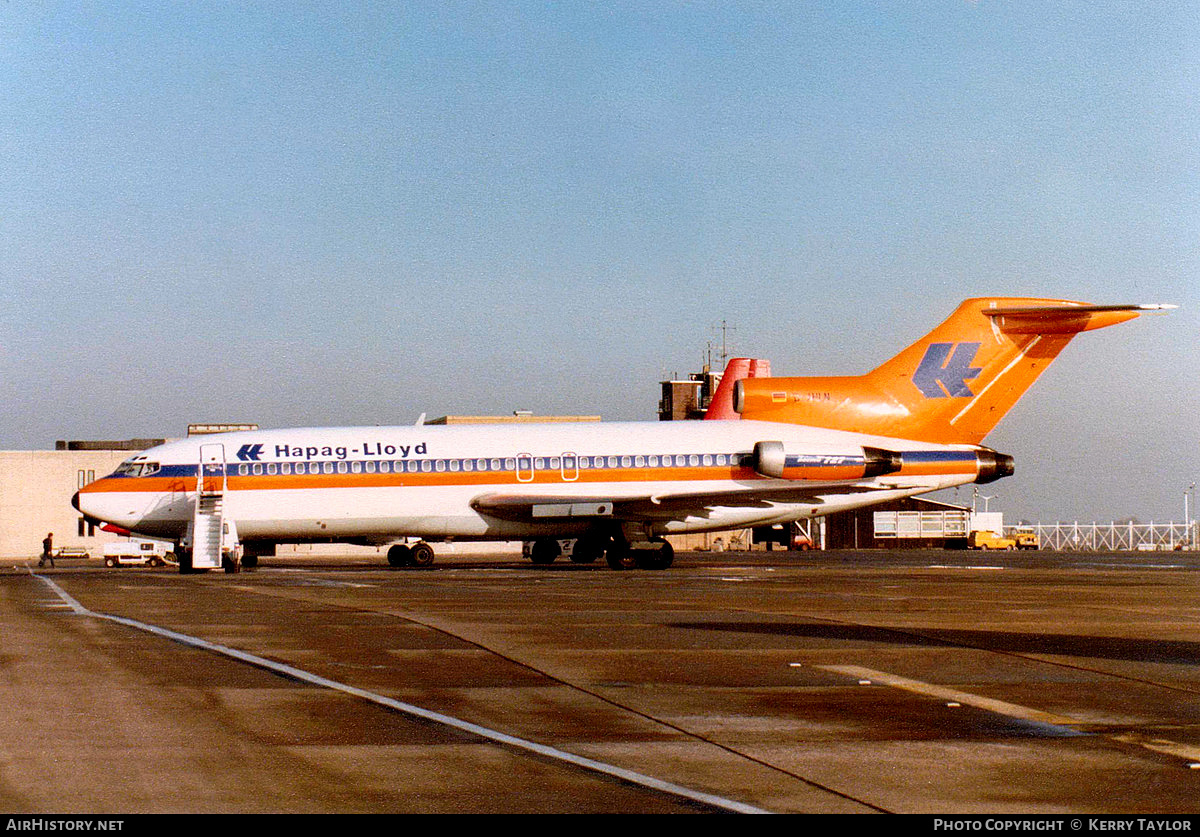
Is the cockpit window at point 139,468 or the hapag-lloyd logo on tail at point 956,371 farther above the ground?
the hapag-lloyd logo on tail at point 956,371

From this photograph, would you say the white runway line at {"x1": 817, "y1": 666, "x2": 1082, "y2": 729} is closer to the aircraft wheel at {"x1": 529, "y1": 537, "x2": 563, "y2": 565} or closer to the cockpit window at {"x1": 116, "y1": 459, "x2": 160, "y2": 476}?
the cockpit window at {"x1": 116, "y1": 459, "x2": 160, "y2": 476}

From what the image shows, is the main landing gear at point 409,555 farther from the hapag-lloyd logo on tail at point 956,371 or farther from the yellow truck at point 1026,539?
the yellow truck at point 1026,539

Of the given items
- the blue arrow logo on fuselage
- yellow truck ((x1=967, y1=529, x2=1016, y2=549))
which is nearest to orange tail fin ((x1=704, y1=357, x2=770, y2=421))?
yellow truck ((x1=967, y1=529, x2=1016, y2=549))

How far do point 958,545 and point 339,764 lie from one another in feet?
276

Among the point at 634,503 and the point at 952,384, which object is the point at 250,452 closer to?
the point at 634,503

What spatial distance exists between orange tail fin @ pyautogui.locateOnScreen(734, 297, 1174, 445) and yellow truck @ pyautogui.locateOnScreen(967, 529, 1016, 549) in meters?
Result: 39.9

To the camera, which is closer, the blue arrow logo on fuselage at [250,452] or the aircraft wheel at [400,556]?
the blue arrow logo on fuselage at [250,452]

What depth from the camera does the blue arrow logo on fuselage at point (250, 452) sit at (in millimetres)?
41594

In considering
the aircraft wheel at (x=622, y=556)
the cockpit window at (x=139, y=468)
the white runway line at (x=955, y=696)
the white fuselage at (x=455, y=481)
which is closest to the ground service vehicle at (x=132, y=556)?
the cockpit window at (x=139, y=468)

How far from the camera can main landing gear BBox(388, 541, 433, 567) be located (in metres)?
47.8

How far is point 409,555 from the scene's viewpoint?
4812 centimetres

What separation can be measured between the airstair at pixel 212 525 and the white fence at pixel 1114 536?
6284 cm

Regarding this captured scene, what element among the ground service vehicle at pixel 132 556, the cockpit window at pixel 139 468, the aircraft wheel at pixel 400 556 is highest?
the cockpit window at pixel 139 468
